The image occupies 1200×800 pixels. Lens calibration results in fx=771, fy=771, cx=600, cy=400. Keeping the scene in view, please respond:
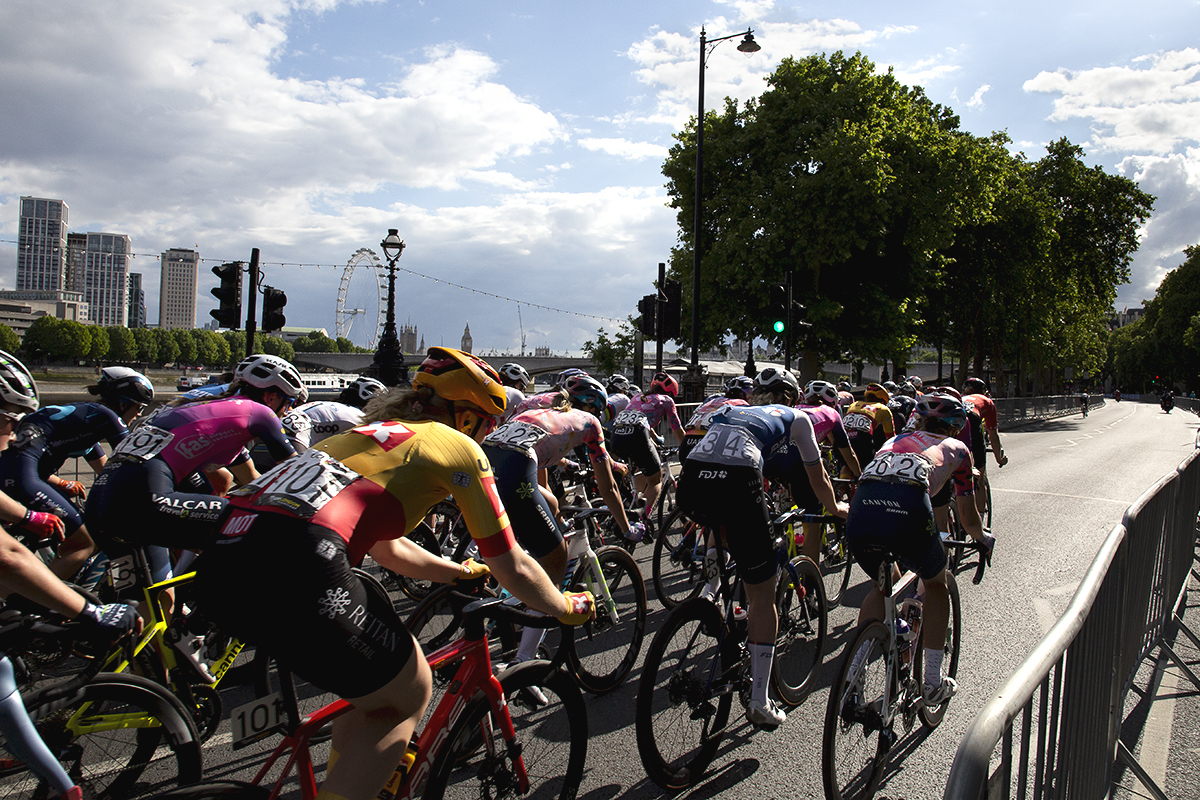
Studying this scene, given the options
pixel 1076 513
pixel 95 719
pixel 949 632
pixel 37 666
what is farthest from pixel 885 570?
pixel 1076 513

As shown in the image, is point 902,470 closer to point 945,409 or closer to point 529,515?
point 945,409

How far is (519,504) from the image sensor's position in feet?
14.2

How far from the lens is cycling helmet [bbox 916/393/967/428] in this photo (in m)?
4.59

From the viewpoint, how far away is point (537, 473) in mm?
4906

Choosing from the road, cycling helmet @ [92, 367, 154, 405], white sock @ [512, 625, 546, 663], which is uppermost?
cycling helmet @ [92, 367, 154, 405]

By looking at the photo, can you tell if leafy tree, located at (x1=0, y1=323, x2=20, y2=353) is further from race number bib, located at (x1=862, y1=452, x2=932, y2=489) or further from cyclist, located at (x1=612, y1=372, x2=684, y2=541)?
race number bib, located at (x1=862, y1=452, x2=932, y2=489)

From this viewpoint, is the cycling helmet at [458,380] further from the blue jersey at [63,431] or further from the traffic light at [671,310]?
the traffic light at [671,310]

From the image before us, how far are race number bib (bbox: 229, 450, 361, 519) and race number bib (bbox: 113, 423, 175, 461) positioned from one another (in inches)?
83.6

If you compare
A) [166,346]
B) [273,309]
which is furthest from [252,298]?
[166,346]

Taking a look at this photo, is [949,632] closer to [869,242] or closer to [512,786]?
[512,786]

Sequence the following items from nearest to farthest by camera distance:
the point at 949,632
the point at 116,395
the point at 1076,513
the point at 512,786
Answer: the point at 512,786 → the point at 949,632 → the point at 116,395 → the point at 1076,513

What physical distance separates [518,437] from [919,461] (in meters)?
2.25

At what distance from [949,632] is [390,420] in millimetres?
3265

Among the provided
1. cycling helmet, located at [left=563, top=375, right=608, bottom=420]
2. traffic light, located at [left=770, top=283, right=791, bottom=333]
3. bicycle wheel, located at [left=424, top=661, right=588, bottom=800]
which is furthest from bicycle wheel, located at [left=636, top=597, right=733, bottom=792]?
traffic light, located at [left=770, top=283, right=791, bottom=333]
